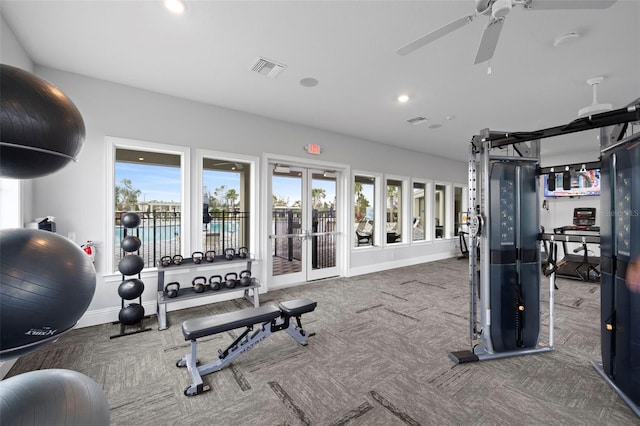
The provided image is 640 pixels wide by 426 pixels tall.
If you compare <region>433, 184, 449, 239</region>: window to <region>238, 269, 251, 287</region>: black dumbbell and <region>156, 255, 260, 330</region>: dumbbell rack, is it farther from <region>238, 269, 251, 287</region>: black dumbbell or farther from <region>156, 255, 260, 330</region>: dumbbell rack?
<region>238, 269, 251, 287</region>: black dumbbell

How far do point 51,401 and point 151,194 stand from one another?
350cm

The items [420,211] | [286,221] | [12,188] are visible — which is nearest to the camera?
[12,188]

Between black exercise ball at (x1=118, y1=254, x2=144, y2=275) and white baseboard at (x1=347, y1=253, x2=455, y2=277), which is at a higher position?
black exercise ball at (x1=118, y1=254, x2=144, y2=275)

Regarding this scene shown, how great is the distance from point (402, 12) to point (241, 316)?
2.94m

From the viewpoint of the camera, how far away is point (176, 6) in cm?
220

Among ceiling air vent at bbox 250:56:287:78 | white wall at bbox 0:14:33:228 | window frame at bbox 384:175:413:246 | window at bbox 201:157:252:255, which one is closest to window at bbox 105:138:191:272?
window at bbox 201:157:252:255

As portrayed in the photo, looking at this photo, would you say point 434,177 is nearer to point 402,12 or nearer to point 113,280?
point 402,12

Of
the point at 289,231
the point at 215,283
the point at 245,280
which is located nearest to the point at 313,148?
the point at 289,231

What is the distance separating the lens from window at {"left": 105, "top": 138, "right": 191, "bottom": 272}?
11.8 feet

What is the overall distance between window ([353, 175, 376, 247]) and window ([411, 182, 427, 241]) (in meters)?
1.76

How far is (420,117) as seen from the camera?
4.76 m

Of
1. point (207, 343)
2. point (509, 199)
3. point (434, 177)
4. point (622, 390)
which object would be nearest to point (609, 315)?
point (622, 390)

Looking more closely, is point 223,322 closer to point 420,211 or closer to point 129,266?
point 129,266

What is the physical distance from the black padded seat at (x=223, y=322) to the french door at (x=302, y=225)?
2320 millimetres
